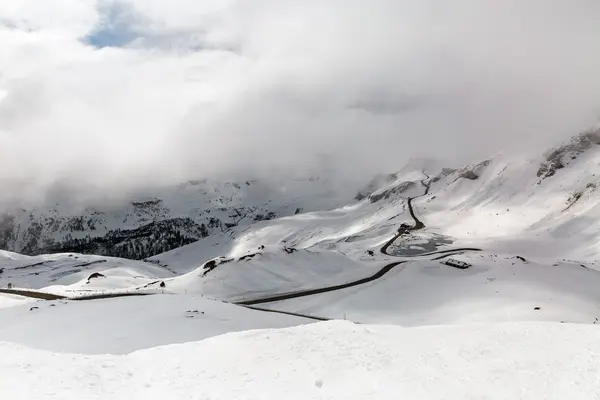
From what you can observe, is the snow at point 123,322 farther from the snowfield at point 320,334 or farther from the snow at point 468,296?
the snow at point 468,296

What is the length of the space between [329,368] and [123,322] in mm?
23812

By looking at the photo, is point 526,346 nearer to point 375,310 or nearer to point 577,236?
point 375,310

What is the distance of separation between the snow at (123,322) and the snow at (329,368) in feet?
35.2

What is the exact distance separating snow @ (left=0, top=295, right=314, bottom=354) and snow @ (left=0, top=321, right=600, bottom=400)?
10.7 metres

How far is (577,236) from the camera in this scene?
131 meters

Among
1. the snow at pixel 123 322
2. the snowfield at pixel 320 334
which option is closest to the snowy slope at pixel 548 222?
the snowfield at pixel 320 334

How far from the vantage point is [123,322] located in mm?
38438

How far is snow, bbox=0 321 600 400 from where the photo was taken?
18.1 meters

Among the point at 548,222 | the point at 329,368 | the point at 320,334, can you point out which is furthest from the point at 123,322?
the point at 548,222

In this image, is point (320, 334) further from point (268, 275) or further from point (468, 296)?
point (268, 275)

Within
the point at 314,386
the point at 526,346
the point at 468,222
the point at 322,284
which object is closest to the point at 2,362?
the point at 314,386

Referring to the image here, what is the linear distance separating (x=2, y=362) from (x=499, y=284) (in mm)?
66621

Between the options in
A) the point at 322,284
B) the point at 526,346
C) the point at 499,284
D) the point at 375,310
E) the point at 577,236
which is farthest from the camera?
the point at 577,236

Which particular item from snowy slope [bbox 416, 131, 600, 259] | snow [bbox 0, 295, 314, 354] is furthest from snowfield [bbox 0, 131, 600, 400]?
snowy slope [bbox 416, 131, 600, 259]
